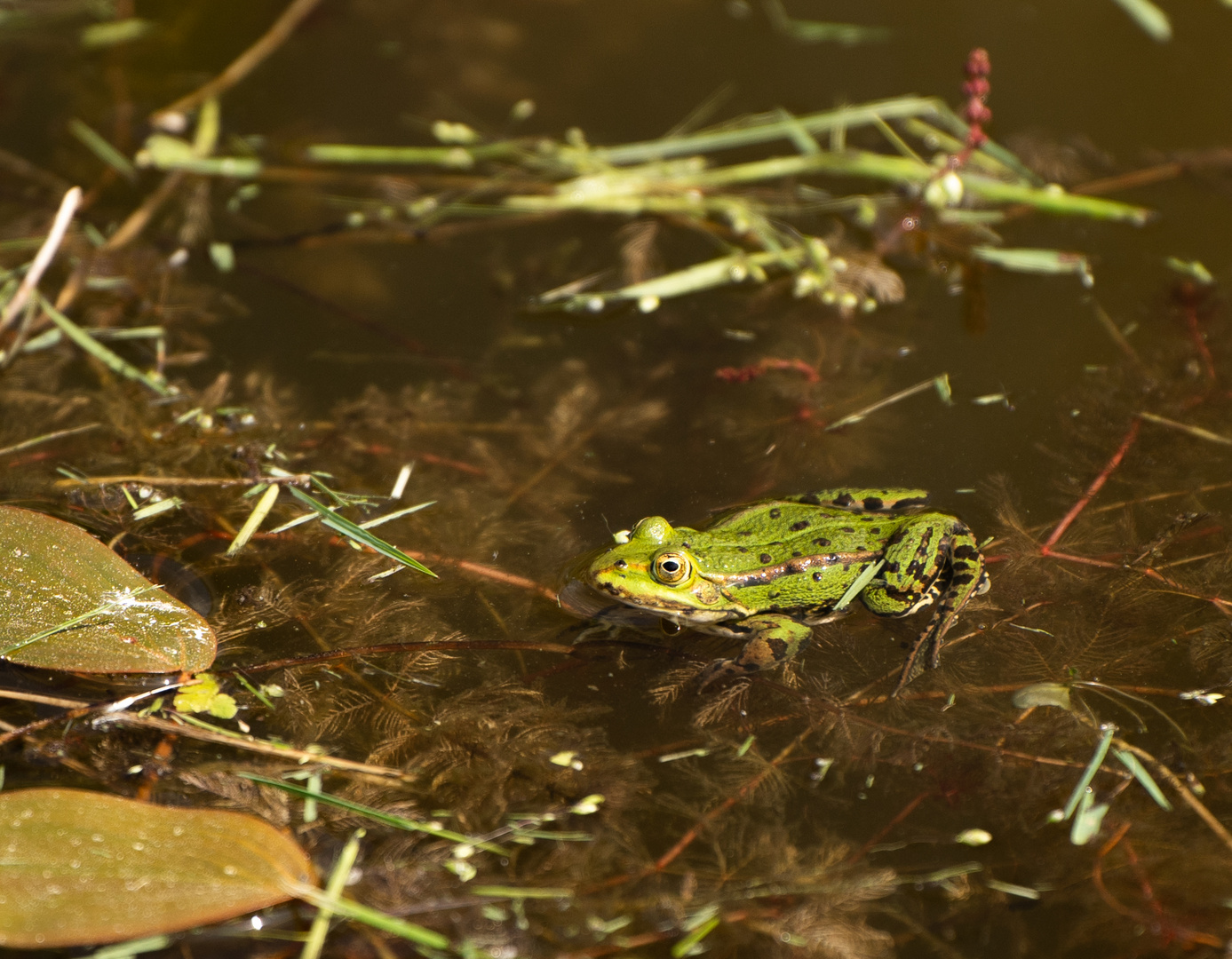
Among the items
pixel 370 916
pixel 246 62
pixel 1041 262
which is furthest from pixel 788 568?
pixel 246 62

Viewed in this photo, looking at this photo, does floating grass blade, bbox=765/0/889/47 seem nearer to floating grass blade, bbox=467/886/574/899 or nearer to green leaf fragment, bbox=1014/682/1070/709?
green leaf fragment, bbox=1014/682/1070/709

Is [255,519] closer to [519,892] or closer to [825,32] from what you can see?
[519,892]

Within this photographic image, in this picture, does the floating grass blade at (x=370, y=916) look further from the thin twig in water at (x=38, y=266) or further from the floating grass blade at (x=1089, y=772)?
the thin twig in water at (x=38, y=266)

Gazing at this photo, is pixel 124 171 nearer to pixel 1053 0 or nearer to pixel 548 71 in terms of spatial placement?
pixel 548 71

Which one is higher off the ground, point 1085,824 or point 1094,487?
point 1094,487

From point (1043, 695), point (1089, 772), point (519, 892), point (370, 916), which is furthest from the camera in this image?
point (1043, 695)

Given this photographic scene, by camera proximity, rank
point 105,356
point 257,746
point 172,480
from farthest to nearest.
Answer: point 105,356 → point 172,480 → point 257,746

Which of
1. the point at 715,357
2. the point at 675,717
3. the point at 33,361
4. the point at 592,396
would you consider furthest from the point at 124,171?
the point at 675,717
